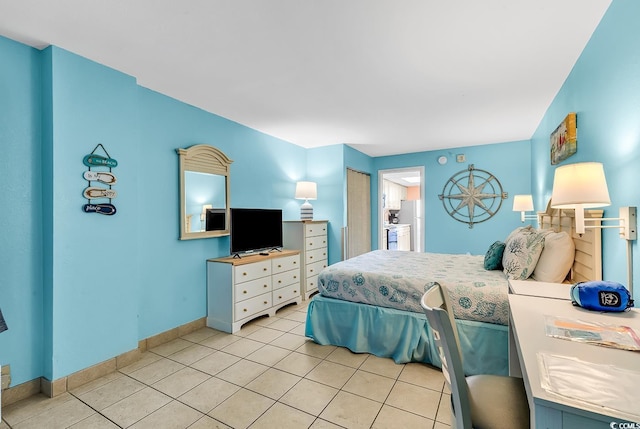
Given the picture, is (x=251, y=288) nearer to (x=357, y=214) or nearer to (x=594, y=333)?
(x=357, y=214)

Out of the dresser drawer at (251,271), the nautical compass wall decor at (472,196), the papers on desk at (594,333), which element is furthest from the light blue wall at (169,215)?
the nautical compass wall decor at (472,196)

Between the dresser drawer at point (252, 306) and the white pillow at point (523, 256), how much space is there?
99.2 inches

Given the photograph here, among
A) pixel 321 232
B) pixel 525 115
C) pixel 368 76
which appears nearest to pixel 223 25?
pixel 368 76

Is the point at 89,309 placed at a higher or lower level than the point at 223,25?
lower

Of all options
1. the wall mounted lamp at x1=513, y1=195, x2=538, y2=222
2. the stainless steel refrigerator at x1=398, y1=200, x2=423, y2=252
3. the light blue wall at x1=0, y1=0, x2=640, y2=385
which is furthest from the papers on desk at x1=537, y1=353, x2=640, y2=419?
the stainless steel refrigerator at x1=398, y1=200, x2=423, y2=252

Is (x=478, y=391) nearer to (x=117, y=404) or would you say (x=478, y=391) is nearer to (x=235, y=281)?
(x=117, y=404)

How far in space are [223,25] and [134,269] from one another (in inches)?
81.4

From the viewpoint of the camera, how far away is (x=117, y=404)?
6.39 ft

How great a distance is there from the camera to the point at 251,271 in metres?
3.31

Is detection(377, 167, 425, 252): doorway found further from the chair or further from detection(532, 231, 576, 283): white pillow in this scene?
the chair

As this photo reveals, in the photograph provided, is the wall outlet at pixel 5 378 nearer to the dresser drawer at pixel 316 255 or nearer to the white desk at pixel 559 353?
the white desk at pixel 559 353

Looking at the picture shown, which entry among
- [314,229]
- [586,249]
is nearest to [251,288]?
[314,229]

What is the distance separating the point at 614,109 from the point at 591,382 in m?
1.66

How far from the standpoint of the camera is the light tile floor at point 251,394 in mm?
1770
